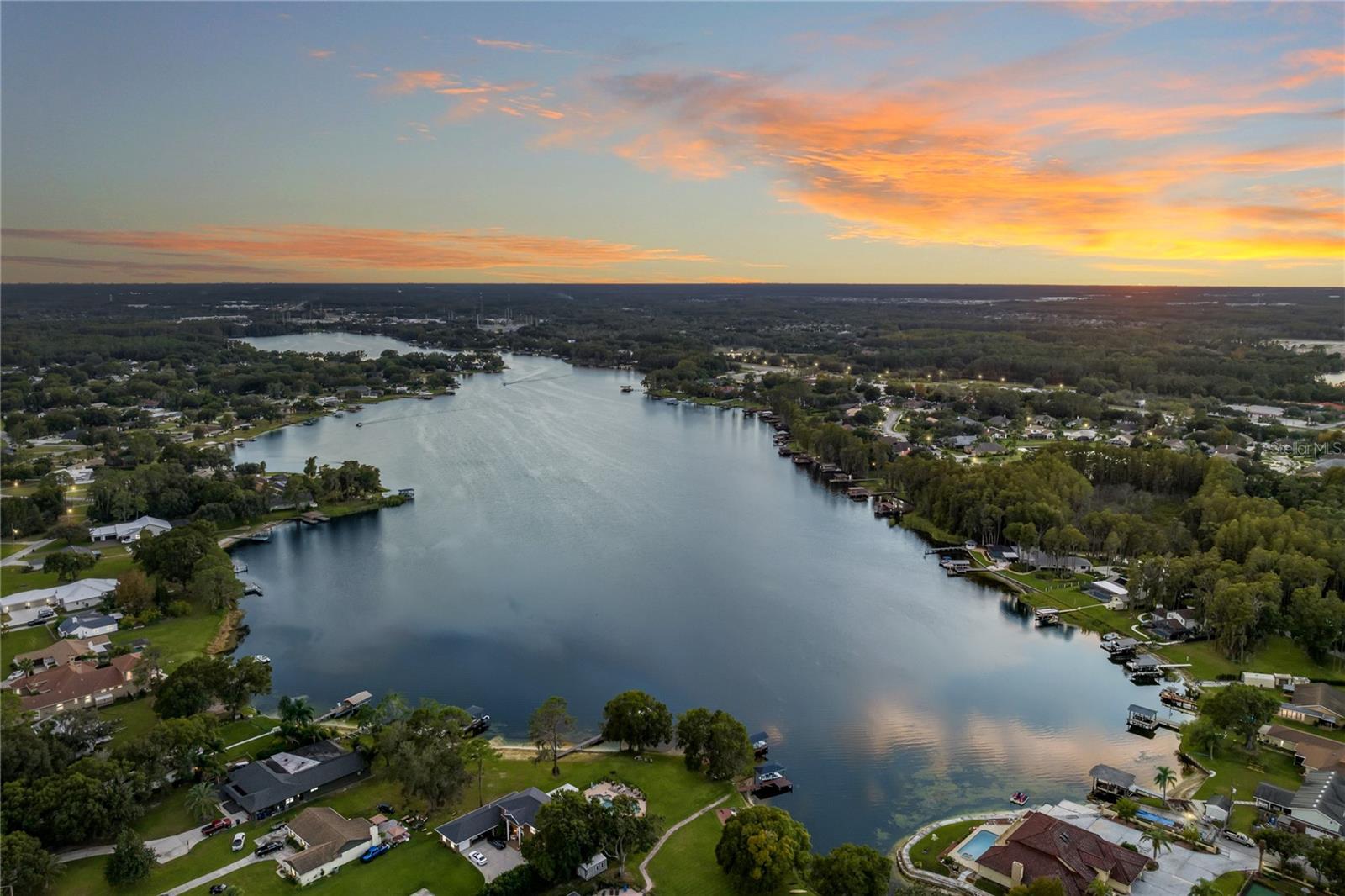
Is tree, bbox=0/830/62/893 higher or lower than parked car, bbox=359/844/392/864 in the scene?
higher

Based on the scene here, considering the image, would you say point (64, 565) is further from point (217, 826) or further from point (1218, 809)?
point (1218, 809)

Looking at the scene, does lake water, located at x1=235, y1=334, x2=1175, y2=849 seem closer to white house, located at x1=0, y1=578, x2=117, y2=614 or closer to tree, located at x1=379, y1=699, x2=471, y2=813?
tree, located at x1=379, y1=699, x2=471, y2=813

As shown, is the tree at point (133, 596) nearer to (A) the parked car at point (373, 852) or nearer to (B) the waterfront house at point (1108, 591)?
(A) the parked car at point (373, 852)

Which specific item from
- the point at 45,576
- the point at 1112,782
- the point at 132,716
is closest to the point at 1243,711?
the point at 1112,782

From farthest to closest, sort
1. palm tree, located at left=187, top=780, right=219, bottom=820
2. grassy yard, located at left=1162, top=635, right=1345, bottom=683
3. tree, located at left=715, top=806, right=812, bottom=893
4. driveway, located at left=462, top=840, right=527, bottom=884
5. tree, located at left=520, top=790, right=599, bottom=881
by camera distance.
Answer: grassy yard, located at left=1162, top=635, right=1345, bottom=683 < palm tree, located at left=187, top=780, right=219, bottom=820 < driveway, located at left=462, top=840, right=527, bottom=884 < tree, located at left=520, top=790, right=599, bottom=881 < tree, located at left=715, top=806, right=812, bottom=893

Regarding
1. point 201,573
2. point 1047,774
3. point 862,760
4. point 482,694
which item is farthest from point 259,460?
point 1047,774

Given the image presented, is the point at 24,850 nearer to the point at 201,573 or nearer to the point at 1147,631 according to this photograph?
the point at 201,573

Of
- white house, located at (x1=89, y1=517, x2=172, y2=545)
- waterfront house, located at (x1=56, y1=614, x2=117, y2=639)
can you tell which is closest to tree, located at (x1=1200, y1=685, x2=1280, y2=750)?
waterfront house, located at (x1=56, y1=614, x2=117, y2=639)
